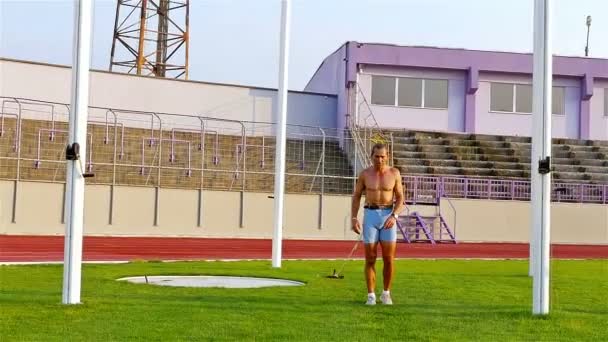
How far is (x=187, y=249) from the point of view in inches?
910

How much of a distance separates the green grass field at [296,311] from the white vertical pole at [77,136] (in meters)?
0.45

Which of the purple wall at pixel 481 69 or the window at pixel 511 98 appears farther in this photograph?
the window at pixel 511 98

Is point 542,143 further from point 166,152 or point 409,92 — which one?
point 409,92

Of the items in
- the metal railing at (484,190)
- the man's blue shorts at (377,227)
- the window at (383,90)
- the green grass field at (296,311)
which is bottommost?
the green grass field at (296,311)

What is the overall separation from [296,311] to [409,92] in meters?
35.2

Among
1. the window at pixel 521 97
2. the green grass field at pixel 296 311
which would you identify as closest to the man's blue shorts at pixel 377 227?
the green grass field at pixel 296 311

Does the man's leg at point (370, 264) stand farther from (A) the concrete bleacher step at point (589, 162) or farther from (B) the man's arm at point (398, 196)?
(A) the concrete bleacher step at point (589, 162)

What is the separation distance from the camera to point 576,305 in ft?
34.2

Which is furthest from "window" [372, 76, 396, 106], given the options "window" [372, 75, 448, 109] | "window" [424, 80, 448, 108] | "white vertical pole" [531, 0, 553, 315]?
"white vertical pole" [531, 0, 553, 315]

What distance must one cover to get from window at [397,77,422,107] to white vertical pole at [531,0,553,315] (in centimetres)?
3394

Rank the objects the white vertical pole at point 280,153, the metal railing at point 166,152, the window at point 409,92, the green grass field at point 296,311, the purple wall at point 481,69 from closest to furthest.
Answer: the green grass field at point 296,311 → the white vertical pole at point 280,153 → the metal railing at point 166,152 → the purple wall at point 481,69 → the window at point 409,92

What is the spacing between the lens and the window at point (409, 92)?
141ft

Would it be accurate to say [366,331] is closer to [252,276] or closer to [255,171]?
[252,276]

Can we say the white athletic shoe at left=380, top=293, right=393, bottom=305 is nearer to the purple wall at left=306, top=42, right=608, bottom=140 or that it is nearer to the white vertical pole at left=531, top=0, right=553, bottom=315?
the white vertical pole at left=531, top=0, right=553, bottom=315
